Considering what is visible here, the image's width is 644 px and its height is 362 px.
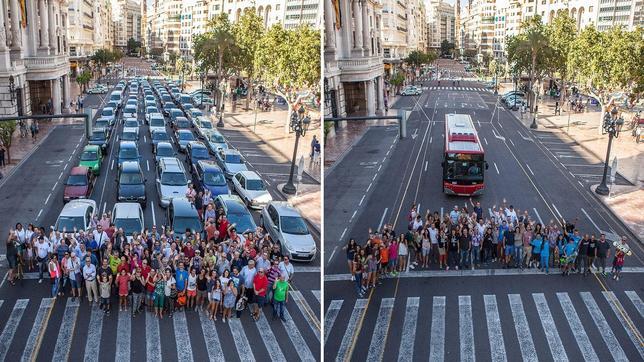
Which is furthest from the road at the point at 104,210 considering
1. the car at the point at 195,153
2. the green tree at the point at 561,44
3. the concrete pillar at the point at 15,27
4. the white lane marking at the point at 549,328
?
the green tree at the point at 561,44

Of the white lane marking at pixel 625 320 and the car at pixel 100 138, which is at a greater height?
the car at pixel 100 138

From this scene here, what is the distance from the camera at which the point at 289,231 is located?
20.7m

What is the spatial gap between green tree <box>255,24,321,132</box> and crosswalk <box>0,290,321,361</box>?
2577cm

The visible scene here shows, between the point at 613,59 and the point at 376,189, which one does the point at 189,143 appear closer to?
the point at 376,189

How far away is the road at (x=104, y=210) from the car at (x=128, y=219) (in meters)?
2.32

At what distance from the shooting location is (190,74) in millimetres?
53844

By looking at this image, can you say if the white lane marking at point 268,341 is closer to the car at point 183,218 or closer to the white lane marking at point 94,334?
the white lane marking at point 94,334

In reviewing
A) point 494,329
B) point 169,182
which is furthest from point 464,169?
point 494,329

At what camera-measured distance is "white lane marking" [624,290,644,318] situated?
16.4m

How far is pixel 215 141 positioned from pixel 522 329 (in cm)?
2496

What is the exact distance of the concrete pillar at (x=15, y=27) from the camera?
3848 cm

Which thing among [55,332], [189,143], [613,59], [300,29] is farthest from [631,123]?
[55,332]

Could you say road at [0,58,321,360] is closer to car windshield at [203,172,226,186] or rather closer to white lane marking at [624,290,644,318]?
car windshield at [203,172,226,186]

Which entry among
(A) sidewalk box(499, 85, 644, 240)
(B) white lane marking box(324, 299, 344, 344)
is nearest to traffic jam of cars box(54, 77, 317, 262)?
(B) white lane marking box(324, 299, 344, 344)
